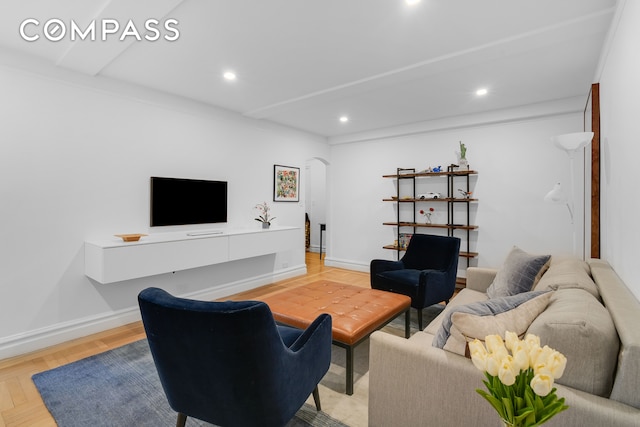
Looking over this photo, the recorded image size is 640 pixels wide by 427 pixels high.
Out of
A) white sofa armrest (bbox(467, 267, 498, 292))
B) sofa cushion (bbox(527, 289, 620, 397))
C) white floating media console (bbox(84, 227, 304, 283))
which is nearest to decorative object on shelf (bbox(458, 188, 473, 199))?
white sofa armrest (bbox(467, 267, 498, 292))

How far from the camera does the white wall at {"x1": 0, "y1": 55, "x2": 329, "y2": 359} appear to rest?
2.76 meters

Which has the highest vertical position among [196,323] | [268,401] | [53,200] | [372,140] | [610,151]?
[372,140]

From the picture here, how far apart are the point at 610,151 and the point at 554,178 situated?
208cm

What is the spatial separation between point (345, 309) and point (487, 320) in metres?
1.28

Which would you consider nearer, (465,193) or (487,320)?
(487,320)

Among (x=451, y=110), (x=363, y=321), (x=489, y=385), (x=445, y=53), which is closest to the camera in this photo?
(x=489, y=385)

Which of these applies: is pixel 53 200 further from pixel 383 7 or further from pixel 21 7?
pixel 383 7

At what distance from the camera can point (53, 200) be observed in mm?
2963

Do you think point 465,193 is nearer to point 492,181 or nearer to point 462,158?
point 492,181

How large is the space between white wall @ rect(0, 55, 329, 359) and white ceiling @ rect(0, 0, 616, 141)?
0.24 m

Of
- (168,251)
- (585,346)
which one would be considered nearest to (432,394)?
(585,346)

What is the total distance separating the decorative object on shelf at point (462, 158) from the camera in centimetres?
470

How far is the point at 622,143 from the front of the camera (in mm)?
1966

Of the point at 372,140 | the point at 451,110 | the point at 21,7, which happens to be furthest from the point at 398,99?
the point at 21,7
